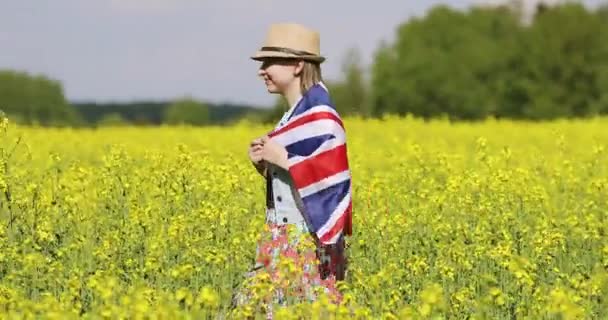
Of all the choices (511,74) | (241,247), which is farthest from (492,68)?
(241,247)

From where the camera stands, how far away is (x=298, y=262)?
564 cm

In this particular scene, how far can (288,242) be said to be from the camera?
577cm

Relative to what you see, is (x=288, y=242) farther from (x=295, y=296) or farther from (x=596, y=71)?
(x=596, y=71)

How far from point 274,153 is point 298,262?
526 millimetres

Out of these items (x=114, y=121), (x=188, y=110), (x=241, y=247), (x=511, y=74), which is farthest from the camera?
(x=188, y=110)

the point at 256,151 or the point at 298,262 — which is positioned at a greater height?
the point at 256,151

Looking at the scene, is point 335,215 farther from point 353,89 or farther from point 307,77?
point 353,89

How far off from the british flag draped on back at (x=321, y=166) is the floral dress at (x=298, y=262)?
10 cm

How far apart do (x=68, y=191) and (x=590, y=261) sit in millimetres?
3478

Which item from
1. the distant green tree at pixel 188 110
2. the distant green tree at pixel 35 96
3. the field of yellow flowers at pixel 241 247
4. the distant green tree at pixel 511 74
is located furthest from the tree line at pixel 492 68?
the distant green tree at pixel 188 110

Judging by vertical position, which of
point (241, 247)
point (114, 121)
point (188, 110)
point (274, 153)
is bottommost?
point (188, 110)

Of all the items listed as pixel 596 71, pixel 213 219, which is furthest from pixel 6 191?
pixel 596 71

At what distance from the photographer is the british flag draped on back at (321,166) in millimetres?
5832

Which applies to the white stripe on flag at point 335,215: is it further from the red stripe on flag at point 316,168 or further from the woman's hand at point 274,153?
the woman's hand at point 274,153
